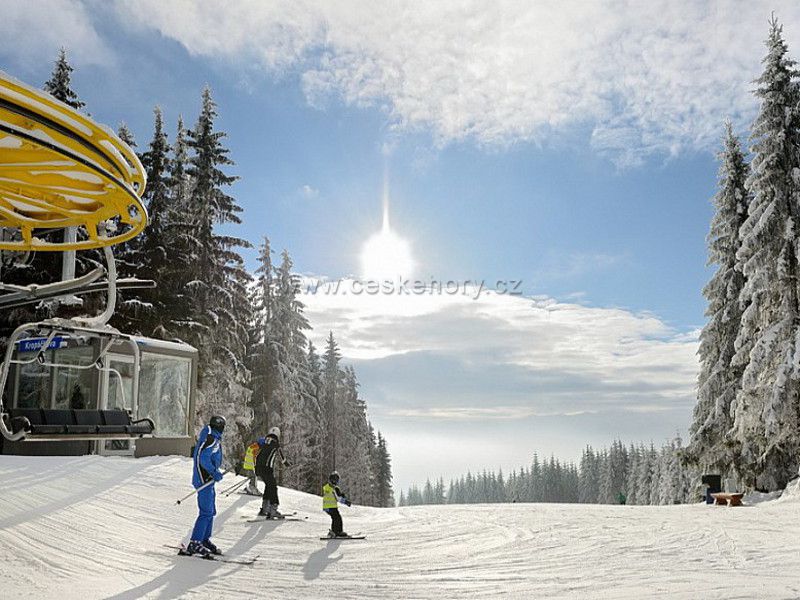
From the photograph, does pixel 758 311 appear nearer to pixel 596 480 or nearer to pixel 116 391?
pixel 116 391

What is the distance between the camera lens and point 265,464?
563 inches

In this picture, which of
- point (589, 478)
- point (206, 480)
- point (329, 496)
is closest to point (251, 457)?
point (329, 496)

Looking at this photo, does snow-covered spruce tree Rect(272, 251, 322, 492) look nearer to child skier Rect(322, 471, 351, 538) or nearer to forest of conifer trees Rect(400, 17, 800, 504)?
forest of conifer trees Rect(400, 17, 800, 504)

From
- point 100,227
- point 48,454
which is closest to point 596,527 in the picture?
point 100,227

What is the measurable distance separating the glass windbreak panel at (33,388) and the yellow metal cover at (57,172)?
1029cm

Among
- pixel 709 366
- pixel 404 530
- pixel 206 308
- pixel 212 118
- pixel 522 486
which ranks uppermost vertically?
pixel 212 118

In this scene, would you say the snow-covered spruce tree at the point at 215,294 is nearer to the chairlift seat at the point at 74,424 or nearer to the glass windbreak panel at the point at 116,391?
the glass windbreak panel at the point at 116,391

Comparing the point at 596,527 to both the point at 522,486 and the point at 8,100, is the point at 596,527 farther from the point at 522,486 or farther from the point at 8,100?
the point at 522,486

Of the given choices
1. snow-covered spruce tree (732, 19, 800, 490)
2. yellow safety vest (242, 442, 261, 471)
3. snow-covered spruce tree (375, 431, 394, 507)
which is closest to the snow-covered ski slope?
yellow safety vest (242, 442, 261, 471)

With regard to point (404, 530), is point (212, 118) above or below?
above

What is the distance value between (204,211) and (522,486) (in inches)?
6285

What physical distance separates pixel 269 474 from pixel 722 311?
20703 millimetres

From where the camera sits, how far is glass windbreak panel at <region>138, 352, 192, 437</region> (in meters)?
20.2

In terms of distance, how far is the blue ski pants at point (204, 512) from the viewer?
969 centimetres
